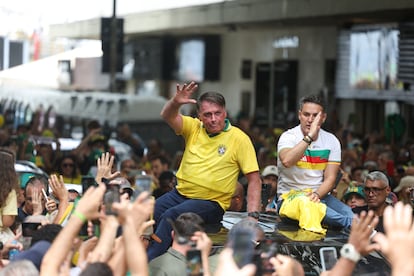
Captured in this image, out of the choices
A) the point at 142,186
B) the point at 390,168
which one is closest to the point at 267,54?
the point at 390,168

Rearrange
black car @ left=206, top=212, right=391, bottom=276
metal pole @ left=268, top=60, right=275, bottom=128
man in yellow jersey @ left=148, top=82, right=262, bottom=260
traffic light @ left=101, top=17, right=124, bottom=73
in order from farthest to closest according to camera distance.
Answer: metal pole @ left=268, top=60, right=275, bottom=128
traffic light @ left=101, top=17, right=124, bottom=73
man in yellow jersey @ left=148, top=82, right=262, bottom=260
black car @ left=206, top=212, right=391, bottom=276

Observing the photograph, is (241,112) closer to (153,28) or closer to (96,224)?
(153,28)

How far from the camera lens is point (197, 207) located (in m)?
10.0

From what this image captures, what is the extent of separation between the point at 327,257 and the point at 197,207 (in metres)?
1.82

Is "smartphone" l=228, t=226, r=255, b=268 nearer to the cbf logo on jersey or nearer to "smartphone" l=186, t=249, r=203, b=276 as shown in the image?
"smartphone" l=186, t=249, r=203, b=276

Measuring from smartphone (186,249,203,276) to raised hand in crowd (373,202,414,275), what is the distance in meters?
1.01

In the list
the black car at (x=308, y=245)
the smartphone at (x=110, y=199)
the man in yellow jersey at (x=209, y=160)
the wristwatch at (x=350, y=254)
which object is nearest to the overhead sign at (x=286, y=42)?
the man in yellow jersey at (x=209, y=160)

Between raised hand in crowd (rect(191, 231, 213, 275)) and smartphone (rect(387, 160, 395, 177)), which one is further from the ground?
raised hand in crowd (rect(191, 231, 213, 275))

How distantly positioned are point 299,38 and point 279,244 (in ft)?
99.0

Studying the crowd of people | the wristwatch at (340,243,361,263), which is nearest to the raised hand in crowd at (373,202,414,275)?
the crowd of people

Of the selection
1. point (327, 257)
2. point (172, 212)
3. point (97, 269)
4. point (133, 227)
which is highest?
point (133, 227)

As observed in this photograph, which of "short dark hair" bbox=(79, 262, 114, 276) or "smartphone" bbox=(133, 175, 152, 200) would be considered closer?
"short dark hair" bbox=(79, 262, 114, 276)

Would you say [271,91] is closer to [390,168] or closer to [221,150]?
[390,168]

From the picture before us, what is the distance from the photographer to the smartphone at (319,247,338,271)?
Result: 27.5 ft
